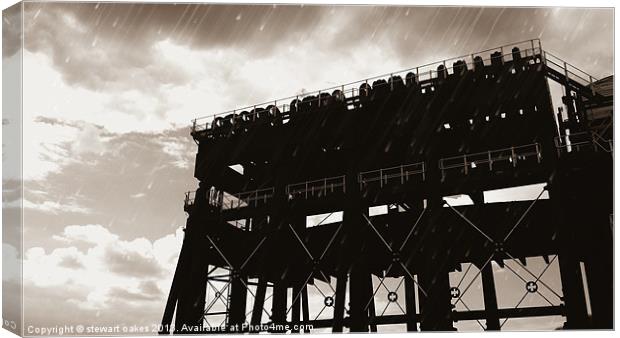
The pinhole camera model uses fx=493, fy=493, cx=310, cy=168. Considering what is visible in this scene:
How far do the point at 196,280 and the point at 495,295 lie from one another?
1494 cm

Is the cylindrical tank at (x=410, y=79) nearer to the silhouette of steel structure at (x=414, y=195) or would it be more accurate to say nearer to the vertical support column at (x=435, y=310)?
the silhouette of steel structure at (x=414, y=195)

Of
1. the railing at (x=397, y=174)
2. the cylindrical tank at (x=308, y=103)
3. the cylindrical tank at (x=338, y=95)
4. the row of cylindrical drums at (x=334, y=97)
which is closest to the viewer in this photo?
the railing at (x=397, y=174)

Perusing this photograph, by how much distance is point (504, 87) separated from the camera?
69.9 ft

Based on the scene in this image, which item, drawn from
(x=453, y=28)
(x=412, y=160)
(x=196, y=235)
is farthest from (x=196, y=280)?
(x=453, y=28)

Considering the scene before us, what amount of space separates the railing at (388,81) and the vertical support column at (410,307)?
33.5 feet

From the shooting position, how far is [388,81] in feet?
78.3

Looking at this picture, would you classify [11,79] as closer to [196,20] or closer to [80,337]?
[196,20]

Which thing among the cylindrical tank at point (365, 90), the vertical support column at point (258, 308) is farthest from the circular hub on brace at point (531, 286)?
the vertical support column at point (258, 308)

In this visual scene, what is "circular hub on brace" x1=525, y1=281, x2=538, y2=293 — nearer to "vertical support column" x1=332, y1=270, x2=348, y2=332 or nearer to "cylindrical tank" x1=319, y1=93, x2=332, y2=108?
"vertical support column" x1=332, y1=270, x2=348, y2=332

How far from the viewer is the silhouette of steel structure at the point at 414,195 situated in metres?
18.4

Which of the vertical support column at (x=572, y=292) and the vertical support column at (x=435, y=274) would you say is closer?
the vertical support column at (x=572, y=292)

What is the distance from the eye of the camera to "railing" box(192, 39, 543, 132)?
21188 millimetres

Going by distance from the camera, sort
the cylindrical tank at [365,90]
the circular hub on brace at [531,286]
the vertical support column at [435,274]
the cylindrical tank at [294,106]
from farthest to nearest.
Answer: the cylindrical tank at [294,106], the cylindrical tank at [365,90], the circular hub on brace at [531,286], the vertical support column at [435,274]

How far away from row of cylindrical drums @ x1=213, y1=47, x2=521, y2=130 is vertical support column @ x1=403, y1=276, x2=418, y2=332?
9952 millimetres
